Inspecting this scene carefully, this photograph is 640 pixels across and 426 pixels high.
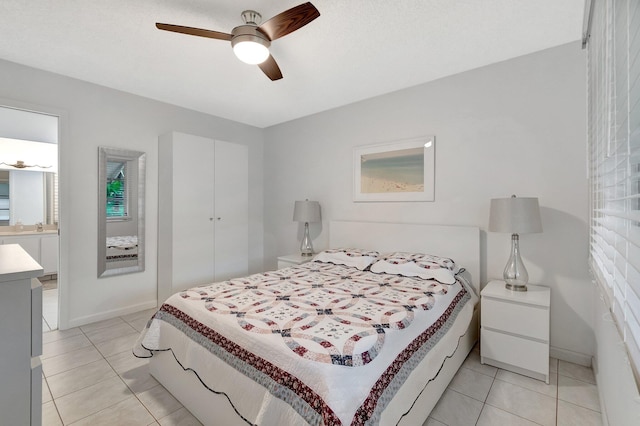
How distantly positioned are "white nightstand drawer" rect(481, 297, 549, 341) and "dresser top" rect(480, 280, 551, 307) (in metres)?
0.03

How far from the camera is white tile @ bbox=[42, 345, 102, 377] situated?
227 centimetres

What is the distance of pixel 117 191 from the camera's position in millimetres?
3332

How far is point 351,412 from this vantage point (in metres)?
1.12

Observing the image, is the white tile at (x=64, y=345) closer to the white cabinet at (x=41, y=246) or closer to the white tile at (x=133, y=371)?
the white tile at (x=133, y=371)

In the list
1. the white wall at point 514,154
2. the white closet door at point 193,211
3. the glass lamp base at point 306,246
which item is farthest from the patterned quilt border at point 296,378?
the glass lamp base at point 306,246

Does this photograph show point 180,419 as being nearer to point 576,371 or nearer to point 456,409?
point 456,409

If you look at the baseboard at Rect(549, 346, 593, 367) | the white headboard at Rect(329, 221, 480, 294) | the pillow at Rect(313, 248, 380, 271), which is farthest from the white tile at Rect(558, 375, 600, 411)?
the pillow at Rect(313, 248, 380, 271)

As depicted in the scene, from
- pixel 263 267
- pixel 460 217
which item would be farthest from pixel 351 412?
pixel 263 267

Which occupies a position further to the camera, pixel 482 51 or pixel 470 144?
pixel 470 144

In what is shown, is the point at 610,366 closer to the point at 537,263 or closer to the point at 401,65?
the point at 537,263

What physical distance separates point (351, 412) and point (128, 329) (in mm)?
2831

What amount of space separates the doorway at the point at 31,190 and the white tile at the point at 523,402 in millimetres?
5312

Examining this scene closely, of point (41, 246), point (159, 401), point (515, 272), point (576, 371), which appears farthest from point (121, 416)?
point (41, 246)

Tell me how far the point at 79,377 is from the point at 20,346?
1651 millimetres
